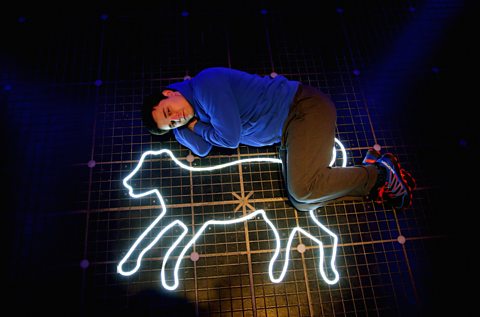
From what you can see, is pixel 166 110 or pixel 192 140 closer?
pixel 166 110

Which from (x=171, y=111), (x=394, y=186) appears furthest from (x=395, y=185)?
(x=171, y=111)

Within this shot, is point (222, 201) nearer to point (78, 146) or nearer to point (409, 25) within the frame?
point (78, 146)

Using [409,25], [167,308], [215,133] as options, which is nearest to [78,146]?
[215,133]

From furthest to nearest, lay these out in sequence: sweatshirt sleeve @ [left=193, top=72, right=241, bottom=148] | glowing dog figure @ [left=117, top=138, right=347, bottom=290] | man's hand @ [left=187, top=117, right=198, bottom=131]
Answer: man's hand @ [left=187, top=117, right=198, bottom=131] < glowing dog figure @ [left=117, top=138, right=347, bottom=290] < sweatshirt sleeve @ [left=193, top=72, right=241, bottom=148]

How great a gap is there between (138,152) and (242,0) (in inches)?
53.7

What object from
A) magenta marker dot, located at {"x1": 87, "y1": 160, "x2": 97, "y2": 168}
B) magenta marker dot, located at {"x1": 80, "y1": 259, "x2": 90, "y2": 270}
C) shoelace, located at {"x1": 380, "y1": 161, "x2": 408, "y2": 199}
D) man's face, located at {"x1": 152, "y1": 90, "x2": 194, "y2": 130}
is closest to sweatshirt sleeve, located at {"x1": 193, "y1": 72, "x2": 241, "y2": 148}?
man's face, located at {"x1": 152, "y1": 90, "x2": 194, "y2": 130}

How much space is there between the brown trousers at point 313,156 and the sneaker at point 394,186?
4.5 inches

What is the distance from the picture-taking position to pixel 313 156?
1.76 m

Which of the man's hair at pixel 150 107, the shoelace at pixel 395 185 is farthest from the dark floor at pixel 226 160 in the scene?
the man's hair at pixel 150 107

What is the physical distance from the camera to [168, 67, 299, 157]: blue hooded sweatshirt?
172 cm

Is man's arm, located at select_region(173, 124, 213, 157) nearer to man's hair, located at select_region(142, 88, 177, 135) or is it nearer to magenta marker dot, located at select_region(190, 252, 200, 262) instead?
man's hair, located at select_region(142, 88, 177, 135)

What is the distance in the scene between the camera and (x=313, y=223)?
1.92 m

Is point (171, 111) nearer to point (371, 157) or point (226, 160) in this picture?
point (226, 160)

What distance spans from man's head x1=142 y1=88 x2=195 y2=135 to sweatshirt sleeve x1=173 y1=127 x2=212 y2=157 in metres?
0.11
